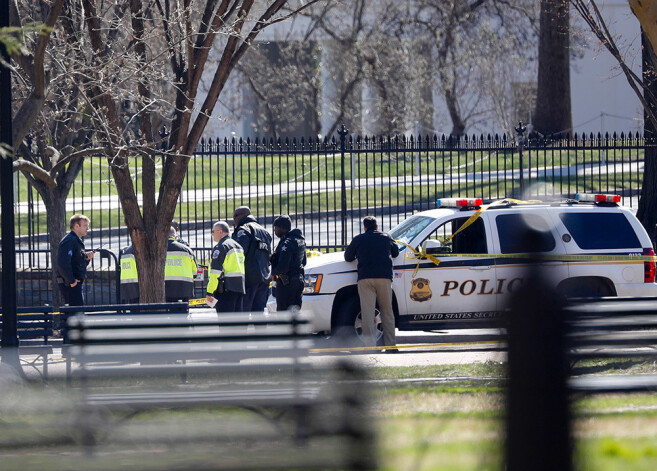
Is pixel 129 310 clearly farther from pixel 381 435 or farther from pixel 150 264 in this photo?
pixel 381 435

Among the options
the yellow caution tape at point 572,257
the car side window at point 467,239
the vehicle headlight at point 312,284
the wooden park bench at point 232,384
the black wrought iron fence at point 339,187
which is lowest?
the wooden park bench at point 232,384

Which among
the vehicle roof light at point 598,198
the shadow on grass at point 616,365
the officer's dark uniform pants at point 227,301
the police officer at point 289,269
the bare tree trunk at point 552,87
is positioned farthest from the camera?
the bare tree trunk at point 552,87

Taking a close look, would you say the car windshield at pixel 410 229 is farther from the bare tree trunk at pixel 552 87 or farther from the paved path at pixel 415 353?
the bare tree trunk at pixel 552 87

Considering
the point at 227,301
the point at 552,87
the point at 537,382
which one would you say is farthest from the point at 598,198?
the point at 552,87

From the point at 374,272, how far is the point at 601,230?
3.21 metres

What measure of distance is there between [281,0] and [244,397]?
20.2 ft

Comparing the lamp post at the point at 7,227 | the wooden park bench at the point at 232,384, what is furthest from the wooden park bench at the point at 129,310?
the wooden park bench at the point at 232,384

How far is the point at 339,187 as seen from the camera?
25.4 metres

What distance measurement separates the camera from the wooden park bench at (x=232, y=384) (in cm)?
546

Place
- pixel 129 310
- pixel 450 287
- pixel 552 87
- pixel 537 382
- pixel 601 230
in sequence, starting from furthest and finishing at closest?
pixel 552 87, pixel 601 230, pixel 450 287, pixel 129 310, pixel 537 382

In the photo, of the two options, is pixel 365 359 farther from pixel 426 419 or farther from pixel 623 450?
pixel 623 450

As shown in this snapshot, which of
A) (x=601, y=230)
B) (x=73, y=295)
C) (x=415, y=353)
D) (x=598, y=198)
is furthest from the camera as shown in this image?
(x=598, y=198)

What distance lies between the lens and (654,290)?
12.0 m

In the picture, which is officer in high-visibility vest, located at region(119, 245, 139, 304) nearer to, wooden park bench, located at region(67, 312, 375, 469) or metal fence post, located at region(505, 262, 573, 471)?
wooden park bench, located at region(67, 312, 375, 469)
